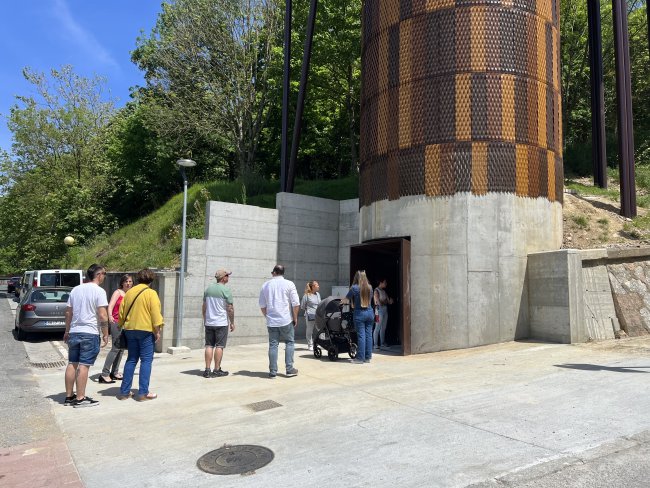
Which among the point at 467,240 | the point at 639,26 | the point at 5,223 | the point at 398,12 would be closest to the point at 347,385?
the point at 467,240

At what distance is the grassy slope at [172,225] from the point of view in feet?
60.8

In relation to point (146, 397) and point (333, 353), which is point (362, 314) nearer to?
point (333, 353)

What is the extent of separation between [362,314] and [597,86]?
16484 mm

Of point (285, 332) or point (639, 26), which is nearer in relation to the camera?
point (285, 332)

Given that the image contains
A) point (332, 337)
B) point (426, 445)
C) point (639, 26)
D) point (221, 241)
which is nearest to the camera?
point (426, 445)

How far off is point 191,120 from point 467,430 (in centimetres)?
2460

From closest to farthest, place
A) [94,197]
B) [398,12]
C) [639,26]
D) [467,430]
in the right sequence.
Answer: [467,430] → [398,12] → [639,26] → [94,197]

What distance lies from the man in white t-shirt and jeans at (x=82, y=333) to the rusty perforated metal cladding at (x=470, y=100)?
298 inches

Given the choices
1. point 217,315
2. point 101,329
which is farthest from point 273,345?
point 101,329

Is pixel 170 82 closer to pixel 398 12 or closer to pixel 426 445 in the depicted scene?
pixel 398 12

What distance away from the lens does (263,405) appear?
6172 mm

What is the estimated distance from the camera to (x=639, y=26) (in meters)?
28.3

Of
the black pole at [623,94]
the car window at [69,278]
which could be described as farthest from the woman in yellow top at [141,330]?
the black pole at [623,94]

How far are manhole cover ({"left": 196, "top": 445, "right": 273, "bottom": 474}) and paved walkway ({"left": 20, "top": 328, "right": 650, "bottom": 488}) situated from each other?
97mm
